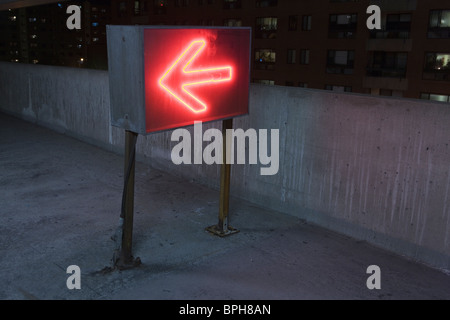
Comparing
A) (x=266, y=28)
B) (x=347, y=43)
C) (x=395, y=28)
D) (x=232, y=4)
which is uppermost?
(x=232, y=4)

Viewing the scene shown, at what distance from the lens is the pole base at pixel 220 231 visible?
6.06 metres

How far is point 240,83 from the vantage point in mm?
5633

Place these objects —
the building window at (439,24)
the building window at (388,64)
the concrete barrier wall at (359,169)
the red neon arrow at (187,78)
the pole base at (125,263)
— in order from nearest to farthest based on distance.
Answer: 1. the red neon arrow at (187,78)
2. the pole base at (125,263)
3. the concrete barrier wall at (359,169)
4. the building window at (439,24)
5. the building window at (388,64)

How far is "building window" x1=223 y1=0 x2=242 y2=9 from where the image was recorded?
160ft

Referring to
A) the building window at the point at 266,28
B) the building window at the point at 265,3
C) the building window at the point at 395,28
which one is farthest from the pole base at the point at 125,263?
the building window at the point at 265,3

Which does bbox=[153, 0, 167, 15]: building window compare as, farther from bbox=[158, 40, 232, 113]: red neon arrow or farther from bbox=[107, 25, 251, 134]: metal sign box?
→ bbox=[158, 40, 232, 113]: red neon arrow

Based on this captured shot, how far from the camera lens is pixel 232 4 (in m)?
49.5

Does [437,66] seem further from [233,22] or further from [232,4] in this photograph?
[232,4]

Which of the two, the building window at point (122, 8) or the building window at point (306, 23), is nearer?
the building window at point (306, 23)

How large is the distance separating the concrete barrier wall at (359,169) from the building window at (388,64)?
117ft

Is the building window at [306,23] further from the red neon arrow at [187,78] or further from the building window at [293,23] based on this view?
the red neon arrow at [187,78]

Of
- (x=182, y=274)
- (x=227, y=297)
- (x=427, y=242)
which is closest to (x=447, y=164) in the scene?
(x=427, y=242)

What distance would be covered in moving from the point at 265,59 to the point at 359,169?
43.1 meters

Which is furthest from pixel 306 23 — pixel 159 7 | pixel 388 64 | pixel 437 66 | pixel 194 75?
pixel 194 75
